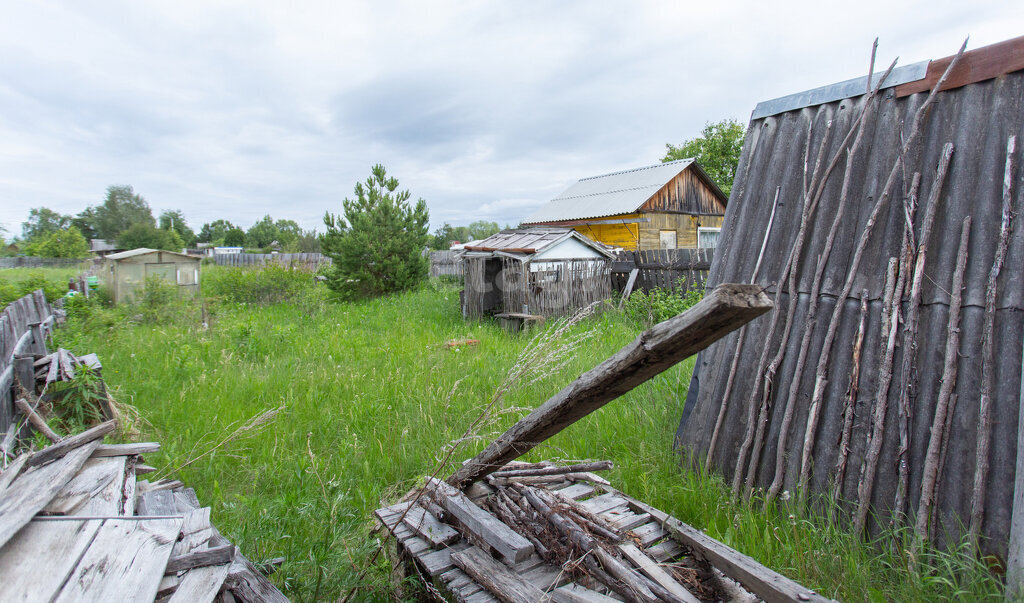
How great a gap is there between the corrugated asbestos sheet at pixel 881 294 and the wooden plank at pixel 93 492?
136 inches

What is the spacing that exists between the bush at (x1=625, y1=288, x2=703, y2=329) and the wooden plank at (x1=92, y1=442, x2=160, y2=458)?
23.8 ft

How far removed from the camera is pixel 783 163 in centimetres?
371

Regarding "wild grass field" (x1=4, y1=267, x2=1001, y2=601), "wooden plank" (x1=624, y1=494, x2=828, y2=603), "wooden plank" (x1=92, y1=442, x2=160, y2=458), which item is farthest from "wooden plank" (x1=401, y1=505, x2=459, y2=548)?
"wooden plank" (x1=92, y1=442, x2=160, y2=458)

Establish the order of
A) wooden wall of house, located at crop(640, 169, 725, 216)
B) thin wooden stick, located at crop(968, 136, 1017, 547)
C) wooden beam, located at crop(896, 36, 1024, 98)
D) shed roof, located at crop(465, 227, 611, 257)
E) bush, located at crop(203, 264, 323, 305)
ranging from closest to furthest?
thin wooden stick, located at crop(968, 136, 1017, 547), wooden beam, located at crop(896, 36, 1024, 98), shed roof, located at crop(465, 227, 611, 257), bush, located at crop(203, 264, 323, 305), wooden wall of house, located at crop(640, 169, 725, 216)

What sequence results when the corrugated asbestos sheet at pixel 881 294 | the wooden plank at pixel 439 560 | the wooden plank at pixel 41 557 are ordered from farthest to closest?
the corrugated asbestos sheet at pixel 881 294
the wooden plank at pixel 439 560
the wooden plank at pixel 41 557

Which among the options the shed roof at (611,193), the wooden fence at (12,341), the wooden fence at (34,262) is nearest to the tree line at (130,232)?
the wooden fence at (34,262)

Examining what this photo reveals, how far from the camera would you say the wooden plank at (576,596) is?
1.73m

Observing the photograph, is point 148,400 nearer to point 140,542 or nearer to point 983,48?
point 140,542

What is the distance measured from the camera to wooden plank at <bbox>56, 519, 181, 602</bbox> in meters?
1.52

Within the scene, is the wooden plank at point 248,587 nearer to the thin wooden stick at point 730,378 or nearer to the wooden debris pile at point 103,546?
the wooden debris pile at point 103,546

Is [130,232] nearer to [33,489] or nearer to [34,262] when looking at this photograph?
[34,262]

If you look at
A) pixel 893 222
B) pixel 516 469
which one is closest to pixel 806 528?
pixel 516 469

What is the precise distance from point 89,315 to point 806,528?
11505 millimetres

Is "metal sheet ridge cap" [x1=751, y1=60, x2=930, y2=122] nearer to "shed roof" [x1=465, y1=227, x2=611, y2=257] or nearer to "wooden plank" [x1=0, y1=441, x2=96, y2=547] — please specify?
"wooden plank" [x1=0, y1=441, x2=96, y2=547]
